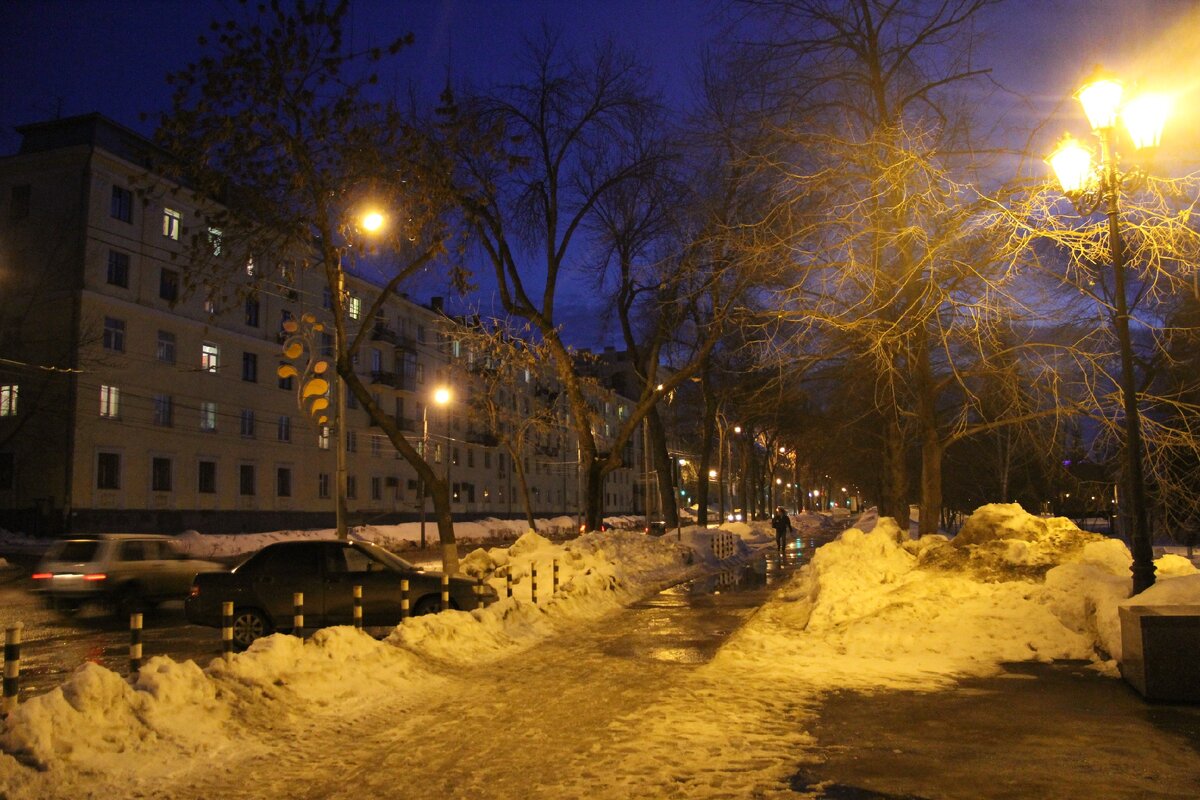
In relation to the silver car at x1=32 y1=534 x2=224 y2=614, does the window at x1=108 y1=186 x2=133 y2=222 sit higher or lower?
higher

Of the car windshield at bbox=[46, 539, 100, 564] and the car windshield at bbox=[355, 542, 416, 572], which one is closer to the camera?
the car windshield at bbox=[355, 542, 416, 572]

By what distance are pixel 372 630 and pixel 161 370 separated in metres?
33.6

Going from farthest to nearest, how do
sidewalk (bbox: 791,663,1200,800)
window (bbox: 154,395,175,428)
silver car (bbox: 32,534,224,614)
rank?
window (bbox: 154,395,175,428), silver car (bbox: 32,534,224,614), sidewalk (bbox: 791,663,1200,800)

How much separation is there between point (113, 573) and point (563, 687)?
11275mm

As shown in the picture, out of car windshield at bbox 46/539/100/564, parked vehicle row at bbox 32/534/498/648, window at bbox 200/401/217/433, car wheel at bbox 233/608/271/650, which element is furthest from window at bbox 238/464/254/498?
car wheel at bbox 233/608/271/650

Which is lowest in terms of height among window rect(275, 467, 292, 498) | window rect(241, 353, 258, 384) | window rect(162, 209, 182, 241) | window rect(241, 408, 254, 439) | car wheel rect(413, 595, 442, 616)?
car wheel rect(413, 595, 442, 616)

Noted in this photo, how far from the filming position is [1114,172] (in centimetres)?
1044

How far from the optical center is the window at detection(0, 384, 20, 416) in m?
40.8

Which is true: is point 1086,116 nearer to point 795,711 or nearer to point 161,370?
point 795,711

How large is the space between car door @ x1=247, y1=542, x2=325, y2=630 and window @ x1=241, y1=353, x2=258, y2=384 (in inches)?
1500

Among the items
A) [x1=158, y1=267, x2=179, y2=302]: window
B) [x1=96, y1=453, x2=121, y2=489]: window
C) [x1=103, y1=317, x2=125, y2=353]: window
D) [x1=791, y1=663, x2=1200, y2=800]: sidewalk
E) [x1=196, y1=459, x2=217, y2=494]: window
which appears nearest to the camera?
[x1=791, y1=663, x2=1200, y2=800]: sidewalk

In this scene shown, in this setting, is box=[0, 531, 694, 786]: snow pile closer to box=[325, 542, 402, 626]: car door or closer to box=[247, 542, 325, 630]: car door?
box=[325, 542, 402, 626]: car door

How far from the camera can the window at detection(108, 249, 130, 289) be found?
137ft

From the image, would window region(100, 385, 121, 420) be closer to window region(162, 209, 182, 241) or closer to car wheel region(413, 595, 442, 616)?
window region(162, 209, 182, 241)
